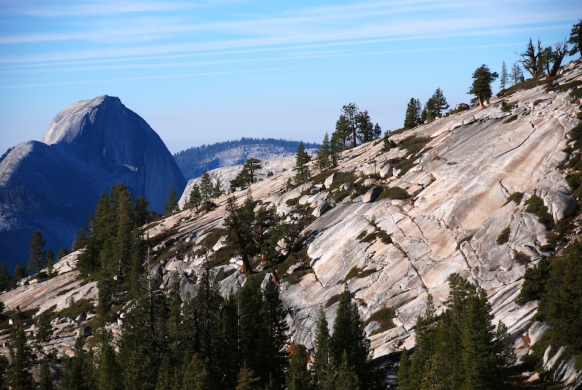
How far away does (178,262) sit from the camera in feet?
304

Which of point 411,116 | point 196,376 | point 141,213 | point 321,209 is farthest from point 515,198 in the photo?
point 141,213

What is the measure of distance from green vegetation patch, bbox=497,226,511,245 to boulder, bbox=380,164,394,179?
29676 mm

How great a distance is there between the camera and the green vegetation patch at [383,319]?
54688 millimetres

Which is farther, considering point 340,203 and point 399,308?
point 340,203

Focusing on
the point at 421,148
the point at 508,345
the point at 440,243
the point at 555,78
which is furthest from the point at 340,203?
the point at 508,345

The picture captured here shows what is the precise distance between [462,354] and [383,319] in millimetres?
18722

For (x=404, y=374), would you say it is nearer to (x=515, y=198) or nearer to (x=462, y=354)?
(x=462, y=354)

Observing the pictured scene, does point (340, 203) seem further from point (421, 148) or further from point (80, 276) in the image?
point (80, 276)

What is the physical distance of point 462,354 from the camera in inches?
1476

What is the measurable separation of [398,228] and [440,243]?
767 cm

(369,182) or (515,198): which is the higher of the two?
(369,182)

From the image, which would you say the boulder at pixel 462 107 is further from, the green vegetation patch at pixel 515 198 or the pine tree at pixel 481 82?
the green vegetation patch at pixel 515 198

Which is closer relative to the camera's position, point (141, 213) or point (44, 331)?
point (44, 331)

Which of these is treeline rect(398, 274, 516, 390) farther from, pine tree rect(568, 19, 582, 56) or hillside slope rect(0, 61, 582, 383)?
pine tree rect(568, 19, 582, 56)
